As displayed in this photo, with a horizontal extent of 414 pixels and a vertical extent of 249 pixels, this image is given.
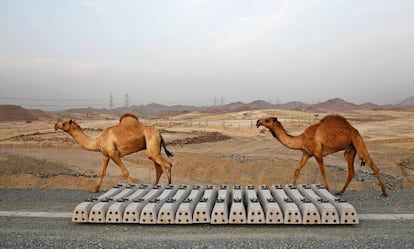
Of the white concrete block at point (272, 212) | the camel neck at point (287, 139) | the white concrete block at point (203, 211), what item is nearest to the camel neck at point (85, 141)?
the white concrete block at point (203, 211)

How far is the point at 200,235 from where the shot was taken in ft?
21.3

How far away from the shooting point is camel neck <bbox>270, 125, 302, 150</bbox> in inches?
398

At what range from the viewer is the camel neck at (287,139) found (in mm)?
10102

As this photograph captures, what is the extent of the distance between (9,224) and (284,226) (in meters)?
5.10

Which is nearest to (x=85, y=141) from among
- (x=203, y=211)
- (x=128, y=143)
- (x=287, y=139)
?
(x=128, y=143)

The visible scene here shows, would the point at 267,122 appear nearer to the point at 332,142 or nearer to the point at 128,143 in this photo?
the point at 332,142

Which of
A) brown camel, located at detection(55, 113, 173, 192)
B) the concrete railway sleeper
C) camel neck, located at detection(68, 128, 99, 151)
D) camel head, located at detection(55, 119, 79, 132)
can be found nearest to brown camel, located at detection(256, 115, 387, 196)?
the concrete railway sleeper

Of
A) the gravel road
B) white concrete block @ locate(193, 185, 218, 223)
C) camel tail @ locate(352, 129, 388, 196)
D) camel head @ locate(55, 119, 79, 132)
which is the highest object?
camel head @ locate(55, 119, 79, 132)

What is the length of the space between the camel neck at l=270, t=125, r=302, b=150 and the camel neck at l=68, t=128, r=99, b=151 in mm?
4827

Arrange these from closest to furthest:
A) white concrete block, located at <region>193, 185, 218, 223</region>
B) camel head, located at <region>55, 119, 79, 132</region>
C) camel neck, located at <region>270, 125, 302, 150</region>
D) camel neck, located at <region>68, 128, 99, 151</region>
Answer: white concrete block, located at <region>193, 185, 218, 223</region> → camel neck, located at <region>270, 125, 302, 150</region> → camel neck, located at <region>68, 128, 99, 151</region> → camel head, located at <region>55, 119, 79, 132</region>

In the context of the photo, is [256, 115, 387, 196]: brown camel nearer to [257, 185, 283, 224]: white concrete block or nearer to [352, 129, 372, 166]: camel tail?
[352, 129, 372, 166]: camel tail

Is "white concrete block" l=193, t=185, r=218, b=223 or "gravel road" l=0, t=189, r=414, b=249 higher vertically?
"white concrete block" l=193, t=185, r=218, b=223

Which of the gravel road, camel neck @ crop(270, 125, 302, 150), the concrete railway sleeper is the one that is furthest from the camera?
camel neck @ crop(270, 125, 302, 150)

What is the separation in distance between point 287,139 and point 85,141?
546 centimetres
